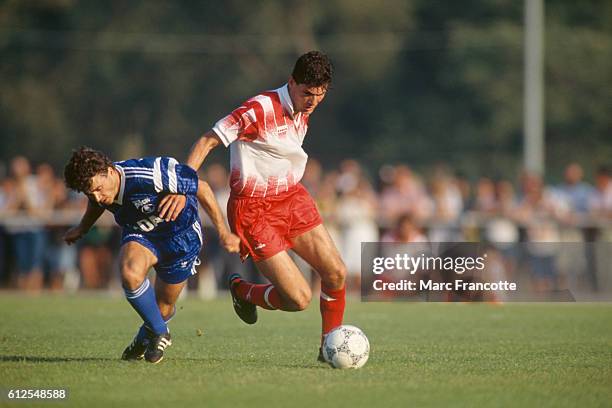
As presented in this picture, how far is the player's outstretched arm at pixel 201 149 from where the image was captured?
304 inches

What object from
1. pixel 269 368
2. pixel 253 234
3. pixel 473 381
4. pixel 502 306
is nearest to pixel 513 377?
pixel 473 381

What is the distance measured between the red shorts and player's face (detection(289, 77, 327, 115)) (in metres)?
0.71

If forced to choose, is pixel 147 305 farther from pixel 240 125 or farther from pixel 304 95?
pixel 304 95

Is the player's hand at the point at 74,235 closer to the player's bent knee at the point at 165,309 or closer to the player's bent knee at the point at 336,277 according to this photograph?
the player's bent knee at the point at 165,309

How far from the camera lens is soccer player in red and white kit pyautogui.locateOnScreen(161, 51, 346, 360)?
8211mm

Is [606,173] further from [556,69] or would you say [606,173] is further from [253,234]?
[556,69]

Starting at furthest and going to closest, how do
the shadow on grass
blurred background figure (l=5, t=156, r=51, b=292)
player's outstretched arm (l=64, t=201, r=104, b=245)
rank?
blurred background figure (l=5, t=156, r=51, b=292) → the shadow on grass → player's outstretched arm (l=64, t=201, r=104, b=245)

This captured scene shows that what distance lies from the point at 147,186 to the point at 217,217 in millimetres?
587

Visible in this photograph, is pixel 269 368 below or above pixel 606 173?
below

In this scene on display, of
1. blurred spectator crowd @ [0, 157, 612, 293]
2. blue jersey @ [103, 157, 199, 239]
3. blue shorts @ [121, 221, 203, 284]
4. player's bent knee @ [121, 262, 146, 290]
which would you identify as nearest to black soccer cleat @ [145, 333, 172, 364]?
player's bent knee @ [121, 262, 146, 290]

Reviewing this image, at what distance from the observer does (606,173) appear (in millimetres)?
18234

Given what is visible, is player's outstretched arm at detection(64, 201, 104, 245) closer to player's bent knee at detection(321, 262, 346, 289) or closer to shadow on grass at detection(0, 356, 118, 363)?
shadow on grass at detection(0, 356, 118, 363)

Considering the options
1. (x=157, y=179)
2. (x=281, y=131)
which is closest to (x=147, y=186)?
(x=157, y=179)

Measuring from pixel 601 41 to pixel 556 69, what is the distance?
186 centimetres
